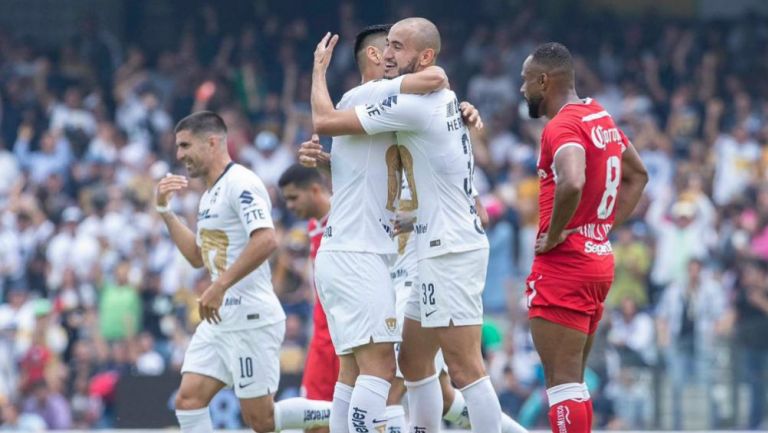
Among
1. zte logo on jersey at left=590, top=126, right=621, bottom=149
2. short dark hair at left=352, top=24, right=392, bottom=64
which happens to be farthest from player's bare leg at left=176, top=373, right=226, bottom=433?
zte logo on jersey at left=590, top=126, right=621, bottom=149

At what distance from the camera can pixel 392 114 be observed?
8.52m

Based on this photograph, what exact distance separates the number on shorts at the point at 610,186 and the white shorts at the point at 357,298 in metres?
1.28

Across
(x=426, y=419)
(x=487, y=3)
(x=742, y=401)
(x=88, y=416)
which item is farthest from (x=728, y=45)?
(x=426, y=419)

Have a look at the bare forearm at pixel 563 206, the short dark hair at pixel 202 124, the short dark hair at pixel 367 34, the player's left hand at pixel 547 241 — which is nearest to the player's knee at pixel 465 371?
the player's left hand at pixel 547 241

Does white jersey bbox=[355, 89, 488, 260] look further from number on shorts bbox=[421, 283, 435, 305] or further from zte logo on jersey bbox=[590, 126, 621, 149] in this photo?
zte logo on jersey bbox=[590, 126, 621, 149]

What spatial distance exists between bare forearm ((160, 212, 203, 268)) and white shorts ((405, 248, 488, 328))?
7.06 ft

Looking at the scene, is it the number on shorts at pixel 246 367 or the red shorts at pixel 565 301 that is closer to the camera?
the red shorts at pixel 565 301

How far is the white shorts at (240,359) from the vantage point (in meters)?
9.90

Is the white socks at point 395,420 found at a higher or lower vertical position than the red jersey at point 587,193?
lower

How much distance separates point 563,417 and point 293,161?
12232 mm

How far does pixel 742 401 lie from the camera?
1557cm

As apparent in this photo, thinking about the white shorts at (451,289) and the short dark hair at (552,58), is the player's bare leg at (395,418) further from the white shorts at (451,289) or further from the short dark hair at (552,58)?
the short dark hair at (552,58)

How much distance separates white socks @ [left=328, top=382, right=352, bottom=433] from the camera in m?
8.92

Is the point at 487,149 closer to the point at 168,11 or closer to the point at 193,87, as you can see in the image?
the point at 193,87
